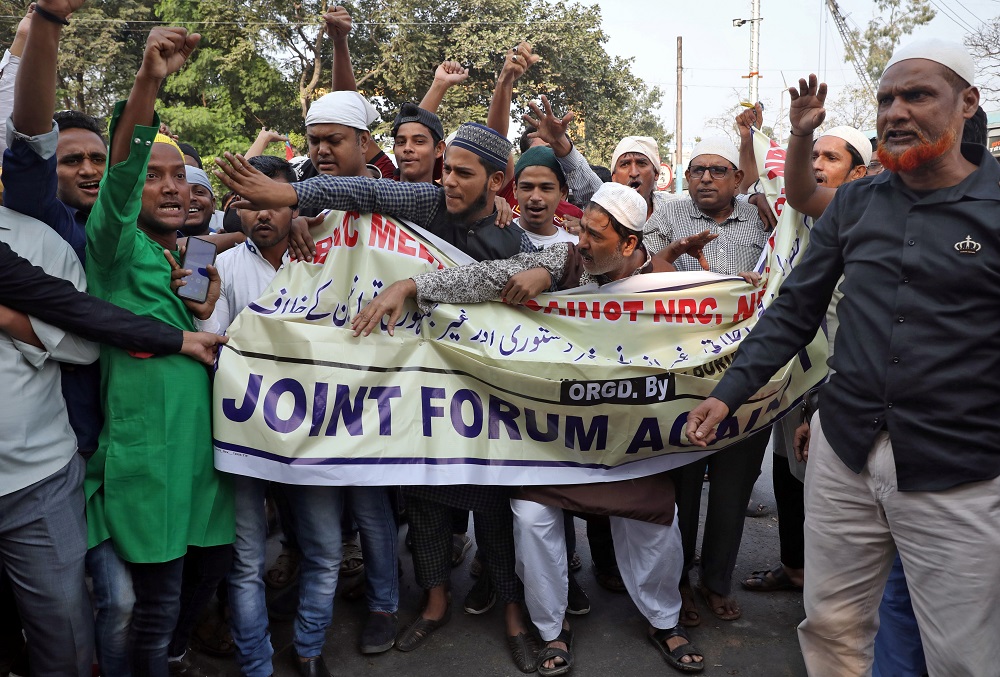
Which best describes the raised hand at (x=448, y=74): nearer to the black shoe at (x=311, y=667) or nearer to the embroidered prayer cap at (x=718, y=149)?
the embroidered prayer cap at (x=718, y=149)

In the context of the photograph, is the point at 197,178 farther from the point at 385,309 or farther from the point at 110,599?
the point at 110,599

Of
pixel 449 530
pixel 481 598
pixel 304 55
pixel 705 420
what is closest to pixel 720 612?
pixel 481 598

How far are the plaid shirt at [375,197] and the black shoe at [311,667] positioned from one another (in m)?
1.90

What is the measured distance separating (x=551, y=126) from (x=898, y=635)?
123 inches

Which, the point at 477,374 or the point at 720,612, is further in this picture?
the point at 720,612

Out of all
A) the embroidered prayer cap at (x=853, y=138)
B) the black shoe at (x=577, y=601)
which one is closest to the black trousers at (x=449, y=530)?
the black shoe at (x=577, y=601)

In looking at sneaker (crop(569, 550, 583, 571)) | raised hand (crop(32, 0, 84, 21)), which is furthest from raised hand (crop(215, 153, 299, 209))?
sneaker (crop(569, 550, 583, 571))

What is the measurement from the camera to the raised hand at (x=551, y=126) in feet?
15.5

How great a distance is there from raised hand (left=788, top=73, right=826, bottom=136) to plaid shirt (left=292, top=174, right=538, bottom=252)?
4.39 feet

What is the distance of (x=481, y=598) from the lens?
161 inches

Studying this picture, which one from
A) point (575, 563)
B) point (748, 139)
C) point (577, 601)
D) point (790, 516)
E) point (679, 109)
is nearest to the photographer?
point (577, 601)

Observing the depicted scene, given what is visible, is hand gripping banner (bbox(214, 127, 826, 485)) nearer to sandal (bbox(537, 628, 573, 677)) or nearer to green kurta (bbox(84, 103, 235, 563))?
green kurta (bbox(84, 103, 235, 563))

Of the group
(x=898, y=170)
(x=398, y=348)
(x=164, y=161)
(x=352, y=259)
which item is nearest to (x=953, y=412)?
(x=898, y=170)

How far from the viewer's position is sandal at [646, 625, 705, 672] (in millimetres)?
3555
